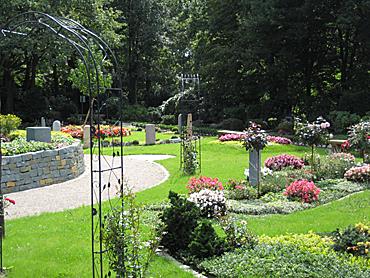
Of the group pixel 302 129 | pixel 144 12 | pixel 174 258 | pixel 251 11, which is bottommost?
pixel 174 258

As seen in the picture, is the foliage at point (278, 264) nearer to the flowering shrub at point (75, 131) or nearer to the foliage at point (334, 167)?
the foliage at point (334, 167)

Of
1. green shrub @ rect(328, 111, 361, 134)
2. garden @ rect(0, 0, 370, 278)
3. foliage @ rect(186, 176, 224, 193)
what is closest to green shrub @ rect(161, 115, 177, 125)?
garden @ rect(0, 0, 370, 278)

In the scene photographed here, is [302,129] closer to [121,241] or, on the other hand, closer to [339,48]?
[121,241]

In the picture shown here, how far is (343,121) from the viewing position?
73.5 ft

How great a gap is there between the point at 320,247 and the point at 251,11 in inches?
938

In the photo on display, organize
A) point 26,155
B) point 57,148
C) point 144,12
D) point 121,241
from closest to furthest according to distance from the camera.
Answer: point 121,241 → point 26,155 → point 57,148 → point 144,12

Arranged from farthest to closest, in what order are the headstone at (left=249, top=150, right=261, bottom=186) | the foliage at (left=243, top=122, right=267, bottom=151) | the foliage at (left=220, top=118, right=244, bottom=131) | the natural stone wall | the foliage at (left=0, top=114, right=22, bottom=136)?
the foliage at (left=220, top=118, right=244, bottom=131) → the foliage at (left=0, top=114, right=22, bottom=136) → the natural stone wall → the headstone at (left=249, top=150, right=261, bottom=186) → the foliage at (left=243, top=122, right=267, bottom=151)

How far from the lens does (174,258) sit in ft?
20.7

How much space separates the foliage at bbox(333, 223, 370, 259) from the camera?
5762mm

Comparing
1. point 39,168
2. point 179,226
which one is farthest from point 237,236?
point 39,168

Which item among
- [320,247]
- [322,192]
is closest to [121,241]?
[320,247]

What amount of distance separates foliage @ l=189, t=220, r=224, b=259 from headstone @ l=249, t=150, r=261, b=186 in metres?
4.76

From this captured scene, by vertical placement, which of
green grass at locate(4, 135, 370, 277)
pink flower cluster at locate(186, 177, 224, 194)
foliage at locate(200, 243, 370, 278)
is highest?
pink flower cluster at locate(186, 177, 224, 194)

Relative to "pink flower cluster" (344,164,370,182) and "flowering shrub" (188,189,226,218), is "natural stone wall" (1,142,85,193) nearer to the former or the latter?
"flowering shrub" (188,189,226,218)
